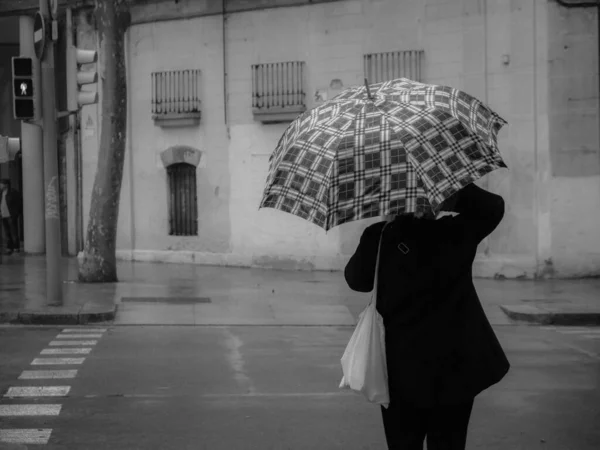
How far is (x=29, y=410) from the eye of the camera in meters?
7.99

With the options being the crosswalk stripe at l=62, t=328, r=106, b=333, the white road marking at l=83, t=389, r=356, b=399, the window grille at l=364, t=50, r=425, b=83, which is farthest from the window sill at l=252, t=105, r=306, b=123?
the white road marking at l=83, t=389, r=356, b=399

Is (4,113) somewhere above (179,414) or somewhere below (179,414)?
above

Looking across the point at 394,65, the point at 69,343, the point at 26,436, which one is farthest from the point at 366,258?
the point at 394,65

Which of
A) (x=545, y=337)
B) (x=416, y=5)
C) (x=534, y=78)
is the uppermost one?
(x=416, y=5)

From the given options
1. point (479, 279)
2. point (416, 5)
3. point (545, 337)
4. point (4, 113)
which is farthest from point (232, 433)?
point (4, 113)

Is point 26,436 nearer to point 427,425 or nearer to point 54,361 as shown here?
point 54,361

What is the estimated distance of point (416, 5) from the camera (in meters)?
20.6

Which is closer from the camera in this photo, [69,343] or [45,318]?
[69,343]

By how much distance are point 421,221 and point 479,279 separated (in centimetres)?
1563

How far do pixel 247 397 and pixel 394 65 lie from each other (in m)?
13.1

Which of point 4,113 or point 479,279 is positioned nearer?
point 479,279

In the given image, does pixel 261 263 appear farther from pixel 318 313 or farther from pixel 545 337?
pixel 545 337

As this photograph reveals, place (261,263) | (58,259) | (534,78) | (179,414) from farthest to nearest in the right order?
1. (261,263)
2. (534,78)
3. (58,259)
4. (179,414)

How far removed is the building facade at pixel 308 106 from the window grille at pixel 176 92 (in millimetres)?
29
